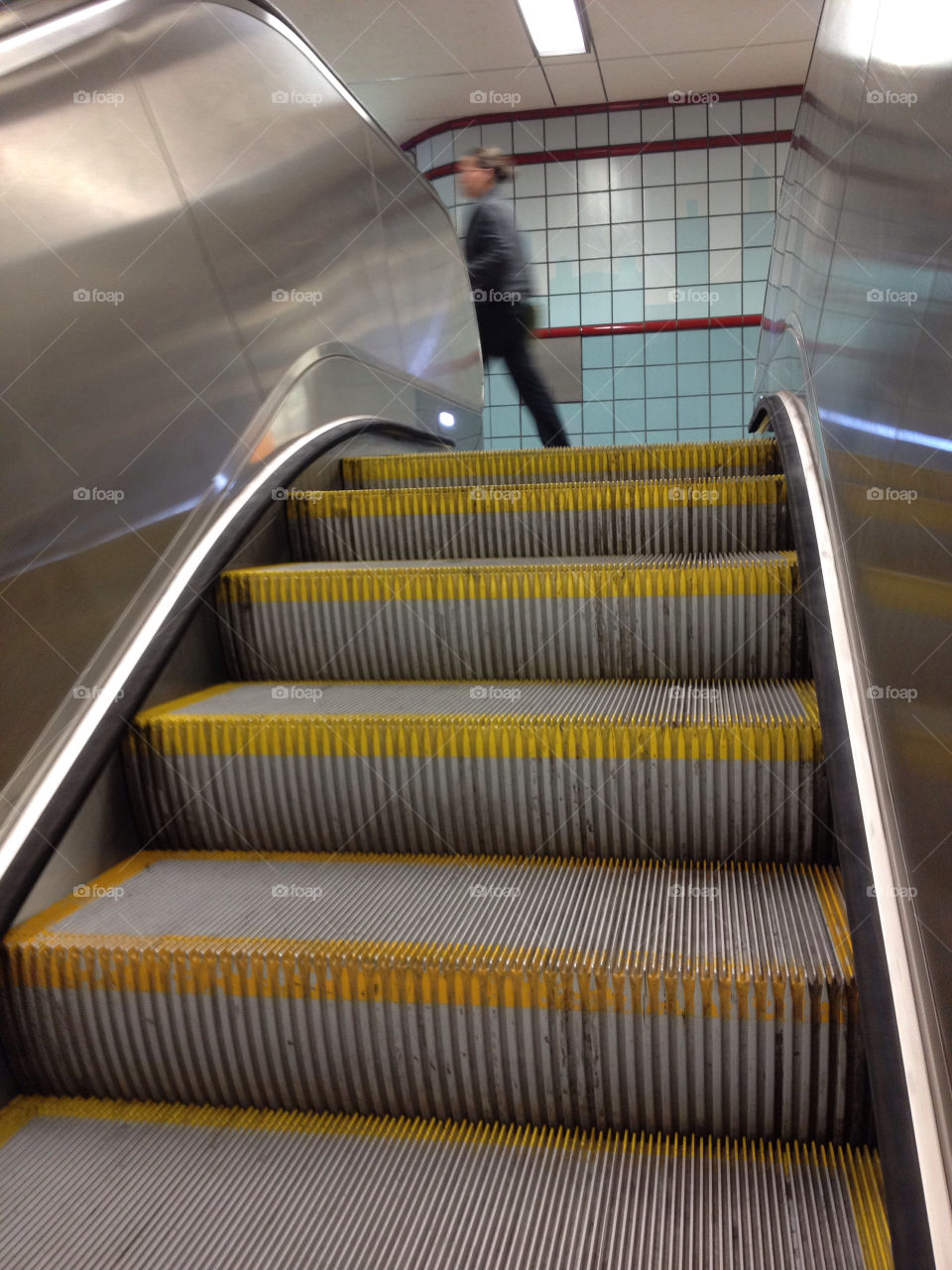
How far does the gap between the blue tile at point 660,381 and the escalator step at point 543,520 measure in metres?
6.25

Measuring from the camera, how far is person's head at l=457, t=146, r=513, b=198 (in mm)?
4082

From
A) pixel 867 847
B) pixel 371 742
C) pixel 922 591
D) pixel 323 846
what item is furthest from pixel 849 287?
pixel 323 846

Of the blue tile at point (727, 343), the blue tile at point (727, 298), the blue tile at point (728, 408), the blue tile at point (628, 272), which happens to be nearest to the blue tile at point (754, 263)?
the blue tile at point (727, 298)

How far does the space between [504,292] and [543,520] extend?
258 cm

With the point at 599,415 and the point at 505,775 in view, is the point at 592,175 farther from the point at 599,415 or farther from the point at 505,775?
the point at 505,775

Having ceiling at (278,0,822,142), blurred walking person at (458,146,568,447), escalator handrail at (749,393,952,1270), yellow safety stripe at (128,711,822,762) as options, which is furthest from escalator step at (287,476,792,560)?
ceiling at (278,0,822,142)

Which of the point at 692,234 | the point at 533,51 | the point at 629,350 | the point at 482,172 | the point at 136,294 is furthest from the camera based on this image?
the point at 629,350

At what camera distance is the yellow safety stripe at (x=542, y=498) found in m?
2.16

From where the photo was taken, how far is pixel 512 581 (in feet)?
5.97

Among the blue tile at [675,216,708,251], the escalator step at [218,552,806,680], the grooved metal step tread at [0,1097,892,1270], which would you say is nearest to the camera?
the grooved metal step tread at [0,1097,892,1270]

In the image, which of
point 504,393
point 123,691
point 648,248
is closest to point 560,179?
point 648,248

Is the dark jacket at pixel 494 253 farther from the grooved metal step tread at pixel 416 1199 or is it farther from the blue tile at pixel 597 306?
the grooved metal step tread at pixel 416 1199

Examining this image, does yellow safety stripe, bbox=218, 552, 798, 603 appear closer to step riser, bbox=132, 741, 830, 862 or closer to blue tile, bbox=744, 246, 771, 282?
step riser, bbox=132, 741, 830, 862

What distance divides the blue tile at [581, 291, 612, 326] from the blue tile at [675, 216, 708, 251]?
2.37ft
